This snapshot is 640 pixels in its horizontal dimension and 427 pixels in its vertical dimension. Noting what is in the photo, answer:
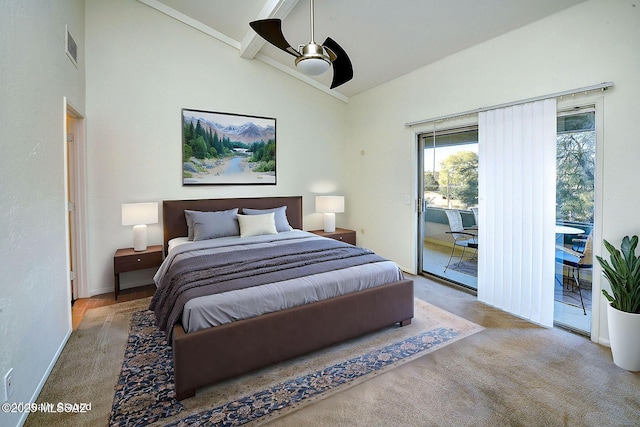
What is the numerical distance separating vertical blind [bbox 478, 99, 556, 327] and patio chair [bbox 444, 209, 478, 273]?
312 millimetres

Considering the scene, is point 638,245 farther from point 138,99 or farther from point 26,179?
point 138,99

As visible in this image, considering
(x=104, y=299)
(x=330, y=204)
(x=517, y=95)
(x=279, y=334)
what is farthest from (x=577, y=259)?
(x=104, y=299)

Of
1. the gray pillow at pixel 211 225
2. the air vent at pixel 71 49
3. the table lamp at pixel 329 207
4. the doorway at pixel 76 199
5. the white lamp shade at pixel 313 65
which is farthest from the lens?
the table lamp at pixel 329 207

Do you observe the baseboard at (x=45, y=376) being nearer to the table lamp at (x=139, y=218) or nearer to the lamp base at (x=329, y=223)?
the table lamp at (x=139, y=218)

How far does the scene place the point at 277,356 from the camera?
235 cm

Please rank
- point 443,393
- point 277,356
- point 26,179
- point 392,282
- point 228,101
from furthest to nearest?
point 228,101 → point 392,282 → point 277,356 → point 443,393 → point 26,179

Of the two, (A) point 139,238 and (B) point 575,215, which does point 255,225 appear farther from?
(B) point 575,215

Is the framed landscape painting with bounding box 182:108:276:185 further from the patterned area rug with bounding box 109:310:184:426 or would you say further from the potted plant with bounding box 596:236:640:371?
the potted plant with bounding box 596:236:640:371

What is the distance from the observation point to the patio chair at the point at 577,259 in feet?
9.20

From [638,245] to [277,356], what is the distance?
281cm

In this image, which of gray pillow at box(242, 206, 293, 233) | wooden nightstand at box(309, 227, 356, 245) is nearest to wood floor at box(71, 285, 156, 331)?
gray pillow at box(242, 206, 293, 233)

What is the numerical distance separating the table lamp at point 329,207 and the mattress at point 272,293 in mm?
1934

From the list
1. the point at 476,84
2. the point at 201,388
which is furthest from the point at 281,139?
the point at 201,388

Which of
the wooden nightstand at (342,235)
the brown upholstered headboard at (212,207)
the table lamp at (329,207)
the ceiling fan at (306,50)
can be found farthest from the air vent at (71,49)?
the wooden nightstand at (342,235)
